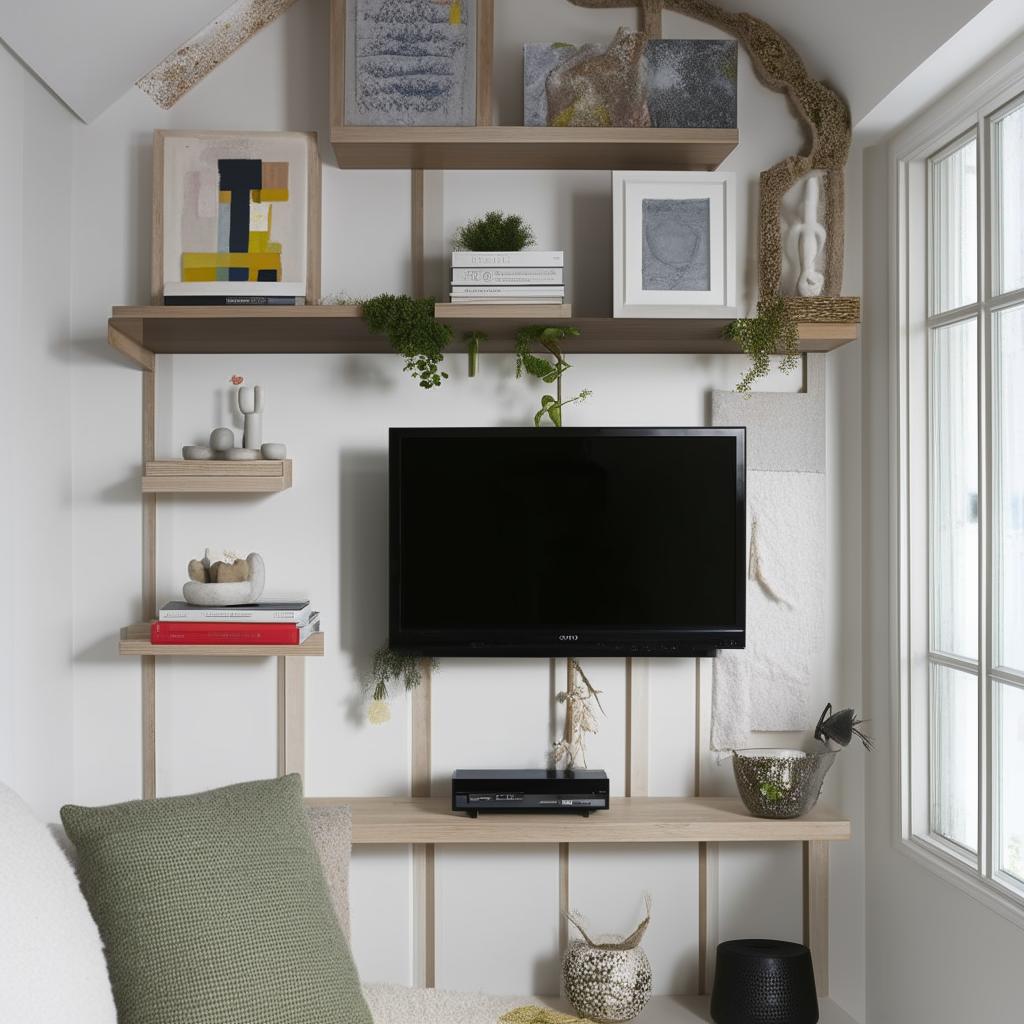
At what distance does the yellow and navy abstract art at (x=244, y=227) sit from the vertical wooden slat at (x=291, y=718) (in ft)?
3.46

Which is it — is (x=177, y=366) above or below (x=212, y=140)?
below

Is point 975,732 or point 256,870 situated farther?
point 975,732

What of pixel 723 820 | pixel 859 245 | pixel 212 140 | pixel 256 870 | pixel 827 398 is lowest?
pixel 723 820

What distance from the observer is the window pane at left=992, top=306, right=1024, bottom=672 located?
2.29m

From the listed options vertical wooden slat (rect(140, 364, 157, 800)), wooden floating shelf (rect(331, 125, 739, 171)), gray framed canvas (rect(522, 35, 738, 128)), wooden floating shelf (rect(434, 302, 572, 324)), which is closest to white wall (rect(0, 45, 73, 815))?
vertical wooden slat (rect(140, 364, 157, 800))

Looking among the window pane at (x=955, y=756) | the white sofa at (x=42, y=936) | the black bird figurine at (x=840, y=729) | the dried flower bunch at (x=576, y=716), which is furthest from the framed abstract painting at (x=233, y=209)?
the window pane at (x=955, y=756)

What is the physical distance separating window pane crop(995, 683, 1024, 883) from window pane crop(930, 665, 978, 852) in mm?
137

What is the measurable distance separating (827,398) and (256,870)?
206 cm

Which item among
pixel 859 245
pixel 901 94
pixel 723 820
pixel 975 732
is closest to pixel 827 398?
pixel 859 245

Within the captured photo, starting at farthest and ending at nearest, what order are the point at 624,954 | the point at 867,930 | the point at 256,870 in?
the point at 867,930, the point at 624,954, the point at 256,870

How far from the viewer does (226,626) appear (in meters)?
2.75

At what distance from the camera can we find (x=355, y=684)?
9.90 feet

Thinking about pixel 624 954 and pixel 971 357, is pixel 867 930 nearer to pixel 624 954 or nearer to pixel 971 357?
pixel 624 954

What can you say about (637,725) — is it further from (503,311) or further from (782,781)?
(503,311)
